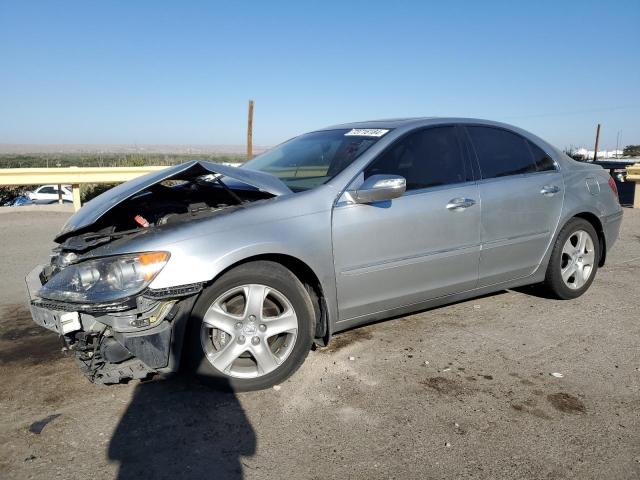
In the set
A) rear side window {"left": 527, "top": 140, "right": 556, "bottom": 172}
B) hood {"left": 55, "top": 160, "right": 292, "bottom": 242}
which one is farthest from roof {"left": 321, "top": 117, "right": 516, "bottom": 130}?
hood {"left": 55, "top": 160, "right": 292, "bottom": 242}

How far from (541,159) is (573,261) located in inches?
38.7

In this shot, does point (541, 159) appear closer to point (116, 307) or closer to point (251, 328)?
point (251, 328)

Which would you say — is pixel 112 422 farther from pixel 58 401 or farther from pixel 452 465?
pixel 452 465

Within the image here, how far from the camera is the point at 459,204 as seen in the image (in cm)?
403

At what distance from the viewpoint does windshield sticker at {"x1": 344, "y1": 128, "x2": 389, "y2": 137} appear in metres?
4.07

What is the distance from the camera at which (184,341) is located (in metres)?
3.06

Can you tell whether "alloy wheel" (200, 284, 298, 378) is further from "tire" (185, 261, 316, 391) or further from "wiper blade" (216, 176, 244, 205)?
"wiper blade" (216, 176, 244, 205)

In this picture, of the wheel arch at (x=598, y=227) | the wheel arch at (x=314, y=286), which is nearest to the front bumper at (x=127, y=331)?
the wheel arch at (x=314, y=286)

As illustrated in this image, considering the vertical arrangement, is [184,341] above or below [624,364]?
above

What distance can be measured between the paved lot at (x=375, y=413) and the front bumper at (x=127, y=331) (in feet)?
0.92

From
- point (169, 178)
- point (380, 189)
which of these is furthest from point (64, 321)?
point (380, 189)

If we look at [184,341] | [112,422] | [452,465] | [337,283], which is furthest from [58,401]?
[452,465]

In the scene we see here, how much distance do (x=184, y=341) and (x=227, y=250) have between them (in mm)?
558

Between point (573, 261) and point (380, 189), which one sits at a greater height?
point (380, 189)
